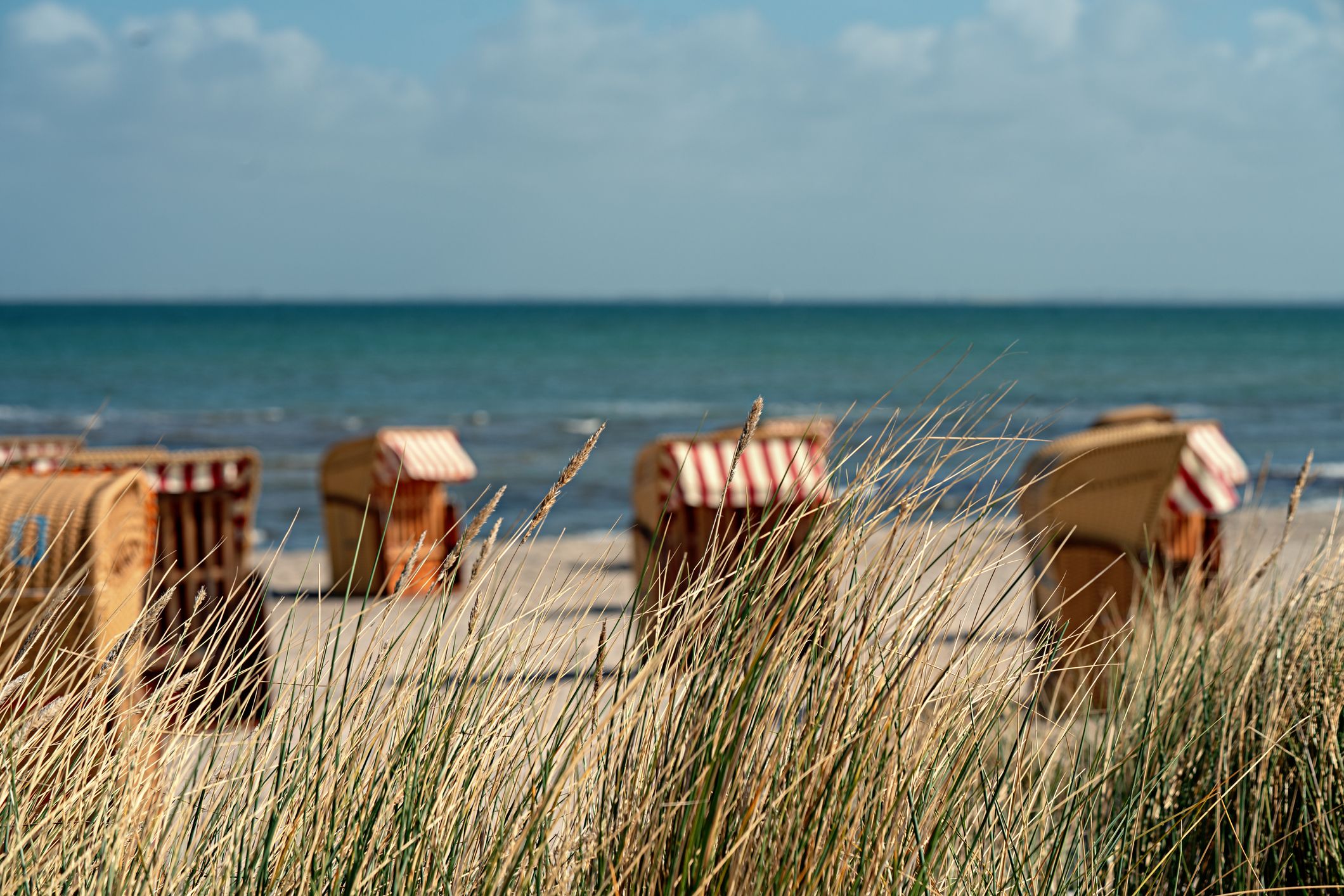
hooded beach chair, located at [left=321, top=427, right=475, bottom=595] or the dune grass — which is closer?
the dune grass

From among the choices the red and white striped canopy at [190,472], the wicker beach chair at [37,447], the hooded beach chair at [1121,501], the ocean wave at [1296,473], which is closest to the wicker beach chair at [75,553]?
the red and white striped canopy at [190,472]

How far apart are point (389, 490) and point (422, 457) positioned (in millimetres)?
325

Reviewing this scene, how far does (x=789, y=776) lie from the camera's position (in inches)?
68.2

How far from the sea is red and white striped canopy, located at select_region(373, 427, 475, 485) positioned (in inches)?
48.5

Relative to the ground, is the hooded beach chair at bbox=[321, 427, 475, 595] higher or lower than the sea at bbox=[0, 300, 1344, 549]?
higher

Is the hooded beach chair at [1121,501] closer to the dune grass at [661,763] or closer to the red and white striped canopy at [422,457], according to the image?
the dune grass at [661,763]

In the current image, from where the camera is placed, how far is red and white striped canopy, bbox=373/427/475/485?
27.7ft

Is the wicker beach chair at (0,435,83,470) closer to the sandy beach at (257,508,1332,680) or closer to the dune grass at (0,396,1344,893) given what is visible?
the sandy beach at (257,508,1332,680)

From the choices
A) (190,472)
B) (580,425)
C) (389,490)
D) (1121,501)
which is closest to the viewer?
(1121,501)

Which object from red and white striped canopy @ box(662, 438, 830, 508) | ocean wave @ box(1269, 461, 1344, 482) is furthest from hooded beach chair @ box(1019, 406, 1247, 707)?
ocean wave @ box(1269, 461, 1344, 482)

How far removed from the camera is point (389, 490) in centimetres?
848

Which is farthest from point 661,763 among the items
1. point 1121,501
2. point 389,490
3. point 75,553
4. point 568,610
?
point 389,490

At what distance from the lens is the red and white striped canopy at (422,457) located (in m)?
8.44

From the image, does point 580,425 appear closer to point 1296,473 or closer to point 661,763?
point 1296,473
